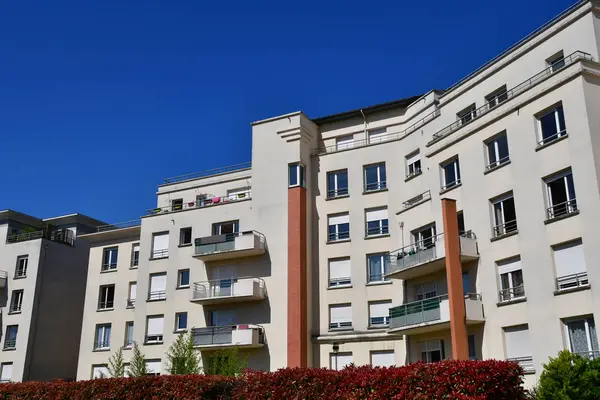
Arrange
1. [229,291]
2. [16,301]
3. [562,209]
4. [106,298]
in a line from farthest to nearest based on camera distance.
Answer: [16,301], [106,298], [229,291], [562,209]

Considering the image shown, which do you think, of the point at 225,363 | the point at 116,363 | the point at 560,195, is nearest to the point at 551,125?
the point at 560,195

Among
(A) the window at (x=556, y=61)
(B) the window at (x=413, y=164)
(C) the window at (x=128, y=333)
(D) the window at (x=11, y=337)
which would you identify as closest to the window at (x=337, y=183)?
(B) the window at (x=413, y=164)

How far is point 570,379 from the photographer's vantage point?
20.5 metres

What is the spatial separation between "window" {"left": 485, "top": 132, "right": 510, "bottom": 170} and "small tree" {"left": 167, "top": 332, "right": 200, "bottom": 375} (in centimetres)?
1933

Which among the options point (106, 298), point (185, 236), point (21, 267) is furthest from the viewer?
point (21, 267)

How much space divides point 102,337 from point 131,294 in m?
3.53

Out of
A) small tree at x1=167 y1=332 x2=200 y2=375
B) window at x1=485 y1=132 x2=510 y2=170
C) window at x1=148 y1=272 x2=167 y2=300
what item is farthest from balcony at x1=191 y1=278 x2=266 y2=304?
window at x1=485 y1=132 x2=510 y2=170

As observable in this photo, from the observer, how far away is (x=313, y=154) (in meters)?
41.8

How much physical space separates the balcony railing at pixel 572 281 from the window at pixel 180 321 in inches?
948

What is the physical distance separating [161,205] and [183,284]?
8.95 meters

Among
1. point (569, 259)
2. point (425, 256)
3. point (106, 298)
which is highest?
point (106, 298)

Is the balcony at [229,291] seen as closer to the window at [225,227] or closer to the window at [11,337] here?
the window at [225,227]

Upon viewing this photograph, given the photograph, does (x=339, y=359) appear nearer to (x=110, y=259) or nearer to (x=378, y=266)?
(x=378, y=266)

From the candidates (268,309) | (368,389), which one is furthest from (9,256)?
(368,389)
